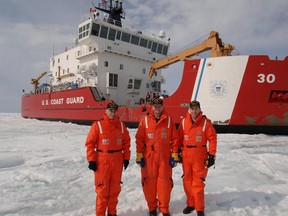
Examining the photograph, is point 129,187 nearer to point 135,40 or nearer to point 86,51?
point 86,51

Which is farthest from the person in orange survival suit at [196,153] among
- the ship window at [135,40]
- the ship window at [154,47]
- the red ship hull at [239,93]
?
the ship window at [154,47]

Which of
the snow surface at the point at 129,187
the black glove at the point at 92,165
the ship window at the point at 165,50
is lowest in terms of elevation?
the snow surface at the point at 129,187

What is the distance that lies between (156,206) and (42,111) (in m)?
17.8

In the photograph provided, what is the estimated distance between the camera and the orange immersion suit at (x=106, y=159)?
2549 mm

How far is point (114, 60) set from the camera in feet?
47.5

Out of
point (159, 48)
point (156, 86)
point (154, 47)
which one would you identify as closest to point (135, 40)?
point (154, 47)

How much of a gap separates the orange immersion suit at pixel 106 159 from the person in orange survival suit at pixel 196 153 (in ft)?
2.36

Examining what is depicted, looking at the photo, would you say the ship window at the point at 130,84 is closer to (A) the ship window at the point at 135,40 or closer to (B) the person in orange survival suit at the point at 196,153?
(A) the ship window at the point at 135,40

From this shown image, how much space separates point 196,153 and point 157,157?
41 cm

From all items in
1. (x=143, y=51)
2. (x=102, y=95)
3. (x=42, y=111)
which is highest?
(x=143, y=51)

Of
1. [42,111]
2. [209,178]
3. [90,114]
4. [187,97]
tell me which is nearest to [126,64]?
[90,114]

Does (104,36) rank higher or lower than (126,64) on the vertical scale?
higher

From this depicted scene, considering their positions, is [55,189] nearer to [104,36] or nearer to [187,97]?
[187,97]

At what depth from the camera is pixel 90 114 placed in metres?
13.8
